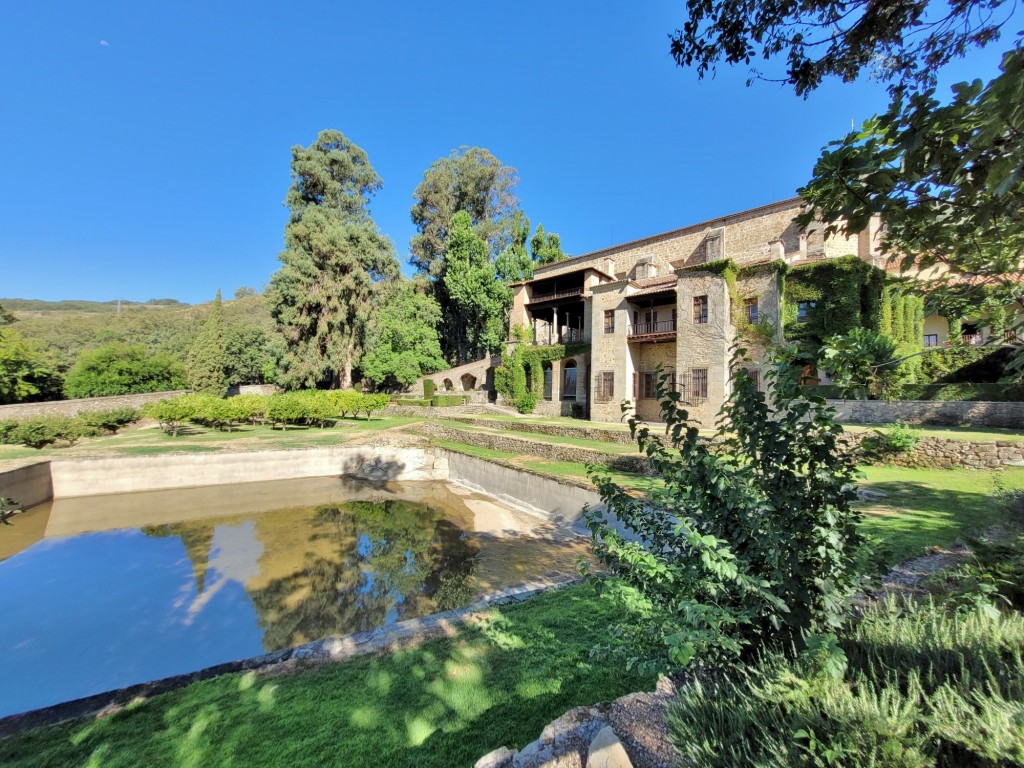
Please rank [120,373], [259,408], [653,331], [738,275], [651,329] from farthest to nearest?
[120,373], [651,329], [653,331], [259,408], [738,275]

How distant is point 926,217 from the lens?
2.64 meters

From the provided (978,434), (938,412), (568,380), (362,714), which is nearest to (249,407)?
(568,380)

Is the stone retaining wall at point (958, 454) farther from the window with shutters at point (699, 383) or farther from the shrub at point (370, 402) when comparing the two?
the shrub at point (370, 402)

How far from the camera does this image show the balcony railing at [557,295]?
27627 millimetres

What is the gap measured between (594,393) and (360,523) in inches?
600

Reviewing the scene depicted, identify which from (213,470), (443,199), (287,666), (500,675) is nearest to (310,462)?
(213,470)

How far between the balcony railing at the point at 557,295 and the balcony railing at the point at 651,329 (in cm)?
499

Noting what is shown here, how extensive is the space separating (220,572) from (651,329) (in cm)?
2197

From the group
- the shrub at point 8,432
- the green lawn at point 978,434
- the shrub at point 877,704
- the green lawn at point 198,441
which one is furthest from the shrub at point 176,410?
the green lawn at point 978,434

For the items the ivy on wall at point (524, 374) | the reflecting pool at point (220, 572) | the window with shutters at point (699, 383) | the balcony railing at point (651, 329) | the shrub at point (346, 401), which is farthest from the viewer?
the ivy on wall at point (524, 374)

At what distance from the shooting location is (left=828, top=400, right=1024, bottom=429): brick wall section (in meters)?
13.2

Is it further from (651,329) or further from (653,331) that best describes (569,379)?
(653,331)

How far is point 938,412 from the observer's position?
579 inches

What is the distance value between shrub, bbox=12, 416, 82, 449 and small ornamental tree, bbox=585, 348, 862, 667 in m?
24.8
